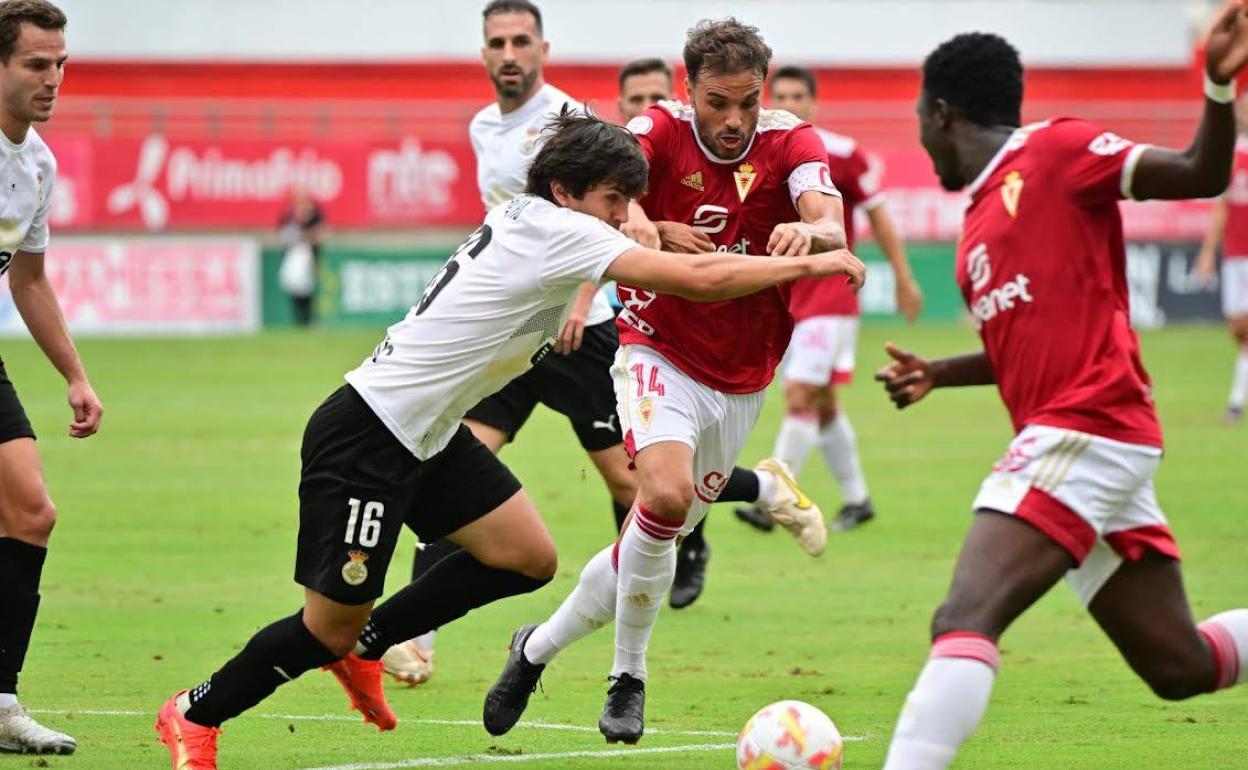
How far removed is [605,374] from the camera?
9.33 metres

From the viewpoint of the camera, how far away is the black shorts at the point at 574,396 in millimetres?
9250

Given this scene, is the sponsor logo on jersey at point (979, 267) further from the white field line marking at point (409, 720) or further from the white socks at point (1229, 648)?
the white field line marking at point (409, 720)

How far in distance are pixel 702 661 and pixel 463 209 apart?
25859mm

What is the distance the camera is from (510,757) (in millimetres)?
6977

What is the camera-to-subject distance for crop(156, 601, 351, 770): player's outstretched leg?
6391mm

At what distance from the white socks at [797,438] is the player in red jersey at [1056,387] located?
24.0 ft

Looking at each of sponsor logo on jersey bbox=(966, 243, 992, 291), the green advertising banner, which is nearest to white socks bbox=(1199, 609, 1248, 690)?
sponsor logo on jersey bbox=(966, 243, 992, 291)

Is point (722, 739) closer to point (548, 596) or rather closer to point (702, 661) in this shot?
point (702, 661)

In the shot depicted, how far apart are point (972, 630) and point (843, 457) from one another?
8065 millimetres

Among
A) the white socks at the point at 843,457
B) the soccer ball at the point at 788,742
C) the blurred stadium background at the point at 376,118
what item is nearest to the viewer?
the soccer ball at the point at 788,742

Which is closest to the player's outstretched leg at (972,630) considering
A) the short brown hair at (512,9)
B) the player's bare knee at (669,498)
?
the player's bare knee at (669,498)

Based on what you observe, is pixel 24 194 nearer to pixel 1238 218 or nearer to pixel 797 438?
pixel 797 438

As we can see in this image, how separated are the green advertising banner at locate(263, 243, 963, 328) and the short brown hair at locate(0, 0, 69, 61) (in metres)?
23.8

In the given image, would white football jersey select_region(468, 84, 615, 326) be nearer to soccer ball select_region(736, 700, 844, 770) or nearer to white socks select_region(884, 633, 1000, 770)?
soccer ball select_region(736, 700, 844, 770)
